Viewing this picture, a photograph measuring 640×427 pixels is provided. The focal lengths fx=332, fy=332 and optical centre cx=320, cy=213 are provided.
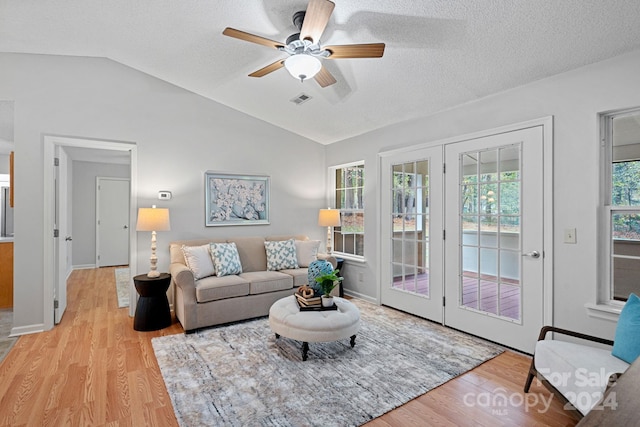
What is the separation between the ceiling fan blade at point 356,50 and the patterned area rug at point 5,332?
12.4 feet

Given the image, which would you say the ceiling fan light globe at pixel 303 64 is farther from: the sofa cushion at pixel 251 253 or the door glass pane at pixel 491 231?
the sofa cushion at pixel 251 253

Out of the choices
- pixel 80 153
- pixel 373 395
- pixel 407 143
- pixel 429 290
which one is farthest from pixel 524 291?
pixel 80 153

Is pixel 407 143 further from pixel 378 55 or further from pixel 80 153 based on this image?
pixel 80 153

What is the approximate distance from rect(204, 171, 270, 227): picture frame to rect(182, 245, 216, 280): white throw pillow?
66 centimetres

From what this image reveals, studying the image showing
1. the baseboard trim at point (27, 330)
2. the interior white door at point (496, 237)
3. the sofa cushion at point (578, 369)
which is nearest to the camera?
the sofa cushion at point (578, 369)

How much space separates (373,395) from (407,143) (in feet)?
9.37

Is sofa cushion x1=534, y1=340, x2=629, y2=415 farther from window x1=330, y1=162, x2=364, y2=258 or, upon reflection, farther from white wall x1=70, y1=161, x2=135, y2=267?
white wall x1=70, y1=161, x2=135, y2=267

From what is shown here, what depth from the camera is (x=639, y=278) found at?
2.49 m

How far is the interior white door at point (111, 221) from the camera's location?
7.21 meters

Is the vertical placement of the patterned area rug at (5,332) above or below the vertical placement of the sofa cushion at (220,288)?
below

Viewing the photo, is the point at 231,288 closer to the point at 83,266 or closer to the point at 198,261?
the point at 198,261

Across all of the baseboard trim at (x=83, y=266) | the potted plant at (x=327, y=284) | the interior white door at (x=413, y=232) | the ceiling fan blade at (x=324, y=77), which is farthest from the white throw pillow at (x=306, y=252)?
the baseboard trim at (x=83, y=266)

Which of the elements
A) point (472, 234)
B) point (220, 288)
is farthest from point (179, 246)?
point (472, 234)

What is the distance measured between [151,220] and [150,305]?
92 centimetres
